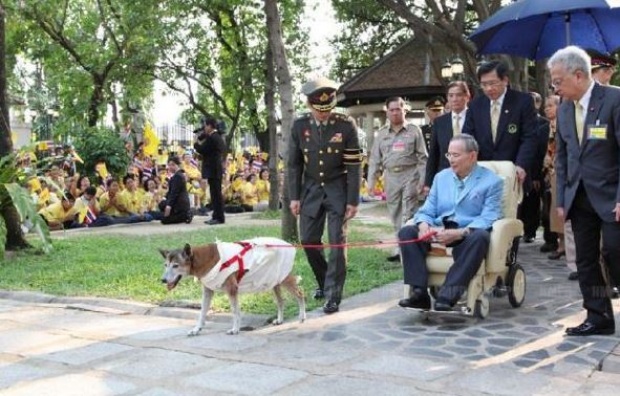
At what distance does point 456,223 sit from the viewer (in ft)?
20.9

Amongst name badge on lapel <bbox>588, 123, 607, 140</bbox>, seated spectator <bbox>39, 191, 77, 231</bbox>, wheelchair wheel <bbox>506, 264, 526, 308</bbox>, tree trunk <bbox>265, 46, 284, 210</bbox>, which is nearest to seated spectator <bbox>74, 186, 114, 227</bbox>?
seated spectator <bbox>39, 191, 77, 231</bbox>

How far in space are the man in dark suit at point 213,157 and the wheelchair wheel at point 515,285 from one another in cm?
870

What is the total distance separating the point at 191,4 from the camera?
21688mm

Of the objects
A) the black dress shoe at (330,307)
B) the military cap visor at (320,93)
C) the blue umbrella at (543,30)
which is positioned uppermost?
the blue umbrella at (543,30)

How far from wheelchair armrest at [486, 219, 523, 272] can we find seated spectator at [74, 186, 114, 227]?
9959 mm

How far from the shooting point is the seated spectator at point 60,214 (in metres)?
13.9

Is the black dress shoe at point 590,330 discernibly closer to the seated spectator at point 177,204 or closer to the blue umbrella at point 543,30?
the blue umbrella at point 543,30

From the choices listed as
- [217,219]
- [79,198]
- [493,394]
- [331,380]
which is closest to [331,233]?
[331,380]

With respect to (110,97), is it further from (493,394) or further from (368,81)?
(493,394)

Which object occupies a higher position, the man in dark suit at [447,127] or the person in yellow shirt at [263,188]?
the man in dark suit at [447,127]

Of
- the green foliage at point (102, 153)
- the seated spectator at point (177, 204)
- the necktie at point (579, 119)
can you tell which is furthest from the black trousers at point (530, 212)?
the green foliage at point (102, 153)

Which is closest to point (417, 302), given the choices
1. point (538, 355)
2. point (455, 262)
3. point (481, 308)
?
point (455, 262)

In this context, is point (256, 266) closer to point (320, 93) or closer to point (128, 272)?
point (320, 93)

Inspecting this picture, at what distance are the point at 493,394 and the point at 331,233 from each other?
2693 mm
